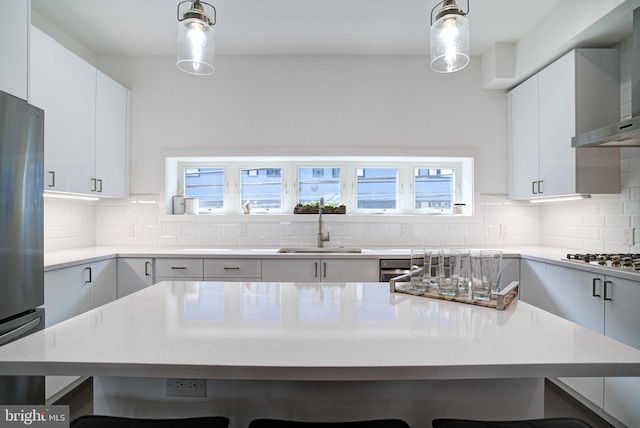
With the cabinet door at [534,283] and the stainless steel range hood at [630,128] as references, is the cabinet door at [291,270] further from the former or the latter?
the stainless steel range hood at [630,128]

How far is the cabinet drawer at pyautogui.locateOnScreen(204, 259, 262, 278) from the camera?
9.06 feet

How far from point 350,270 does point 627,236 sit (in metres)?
1.98

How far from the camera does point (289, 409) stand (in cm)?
107

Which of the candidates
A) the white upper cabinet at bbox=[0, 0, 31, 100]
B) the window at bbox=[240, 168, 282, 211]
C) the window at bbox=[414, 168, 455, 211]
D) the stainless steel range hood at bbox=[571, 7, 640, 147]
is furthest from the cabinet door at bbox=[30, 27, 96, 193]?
the stainless steel range hood at bbox=[571, 7, 640, 147]

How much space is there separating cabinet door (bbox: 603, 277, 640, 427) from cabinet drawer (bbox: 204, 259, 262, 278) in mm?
2300

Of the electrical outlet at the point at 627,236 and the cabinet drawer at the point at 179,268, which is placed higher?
the electrical outlet at the point at 627,236

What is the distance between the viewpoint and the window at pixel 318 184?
358 centimetres

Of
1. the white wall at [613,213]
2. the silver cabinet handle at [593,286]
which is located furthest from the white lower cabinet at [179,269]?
the white wall at [613,213]

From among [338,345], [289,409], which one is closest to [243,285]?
[289,409]

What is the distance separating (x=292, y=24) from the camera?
2.81 meters

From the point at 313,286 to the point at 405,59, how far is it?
2692 millimetres

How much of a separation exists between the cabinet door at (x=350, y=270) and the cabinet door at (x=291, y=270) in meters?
0.07

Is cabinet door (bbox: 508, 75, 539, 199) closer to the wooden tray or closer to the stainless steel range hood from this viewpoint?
the stainless steel range hood

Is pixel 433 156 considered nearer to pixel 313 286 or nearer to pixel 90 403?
A: pixel 313 286
